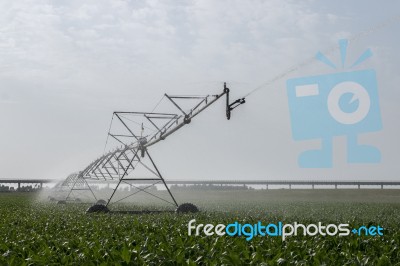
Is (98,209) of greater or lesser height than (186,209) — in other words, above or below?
above

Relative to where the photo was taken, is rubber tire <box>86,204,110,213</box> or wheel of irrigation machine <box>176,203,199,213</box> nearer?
wheel of irrigation machine <box>176,203,199,213</box>

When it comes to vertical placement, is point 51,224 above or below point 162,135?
below

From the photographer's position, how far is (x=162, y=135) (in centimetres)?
2577

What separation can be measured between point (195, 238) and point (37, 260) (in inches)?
156

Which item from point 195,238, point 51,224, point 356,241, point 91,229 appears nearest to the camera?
point 356,241

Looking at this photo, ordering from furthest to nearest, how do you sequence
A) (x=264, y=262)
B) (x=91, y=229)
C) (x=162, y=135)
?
(x=162, y=135)
(x=91, y=229)
(x=264, y=262)

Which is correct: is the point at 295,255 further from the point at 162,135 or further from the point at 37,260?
the point at 162,135

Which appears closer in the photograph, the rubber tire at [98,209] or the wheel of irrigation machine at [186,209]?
the wheel of irrigation machine at [186,209]

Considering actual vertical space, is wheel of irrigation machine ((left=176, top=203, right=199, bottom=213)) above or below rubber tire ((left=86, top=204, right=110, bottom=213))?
below

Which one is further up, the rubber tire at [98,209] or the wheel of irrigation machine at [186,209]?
the rubber tire at [98,209]

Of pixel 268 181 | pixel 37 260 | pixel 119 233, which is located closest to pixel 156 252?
pixel 37 260

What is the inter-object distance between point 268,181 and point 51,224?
4157 inches

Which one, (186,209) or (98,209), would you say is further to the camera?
(98,209)

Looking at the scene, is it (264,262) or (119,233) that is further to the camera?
(119,233)
